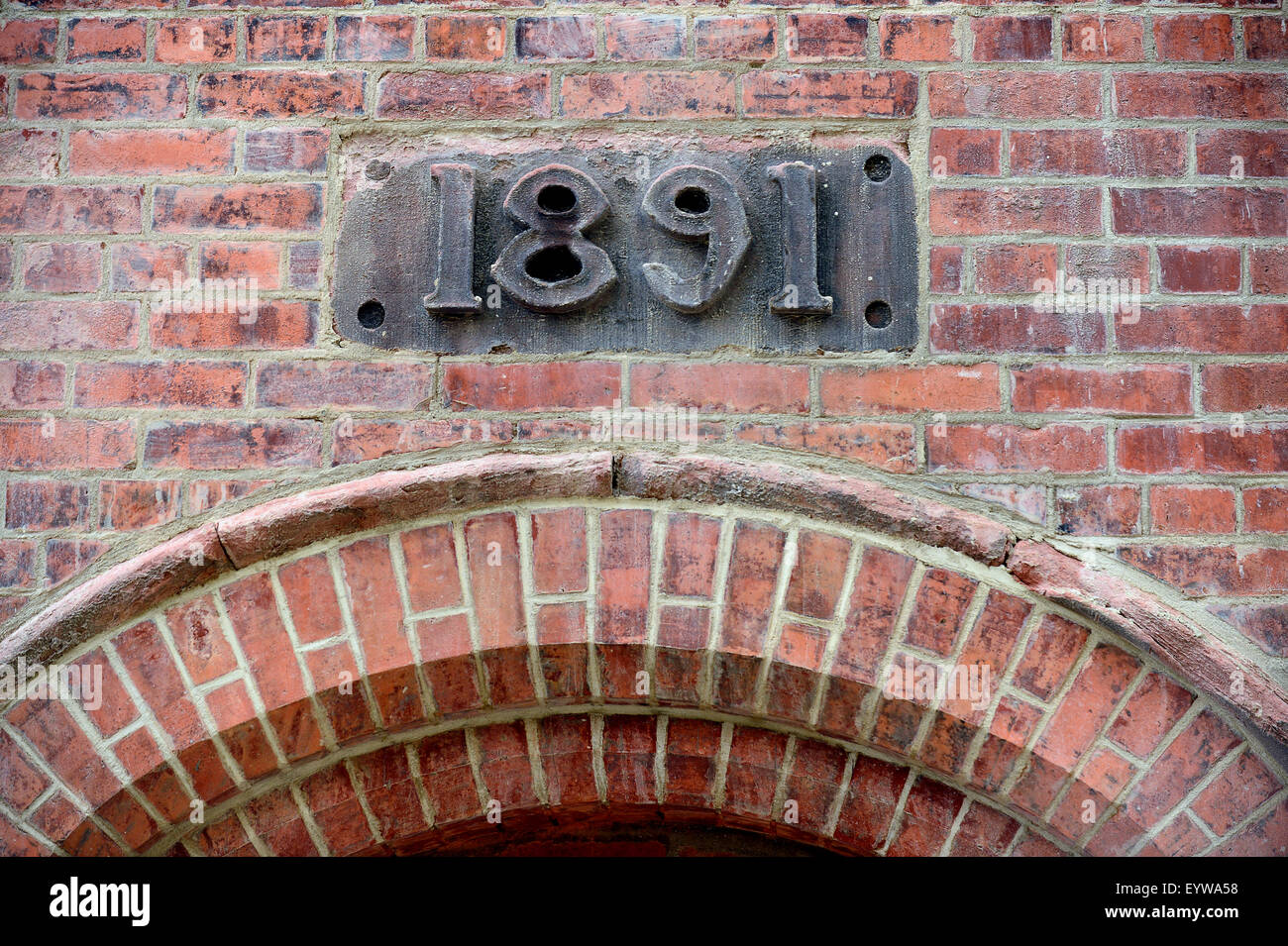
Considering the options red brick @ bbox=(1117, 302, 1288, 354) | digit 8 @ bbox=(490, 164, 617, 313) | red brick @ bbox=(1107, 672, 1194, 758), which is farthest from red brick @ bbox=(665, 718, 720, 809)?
red brick @ bbox=(1117, 302, 1288, 354)

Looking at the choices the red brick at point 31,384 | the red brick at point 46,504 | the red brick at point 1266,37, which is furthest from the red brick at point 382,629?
the red brick at point 1266,37

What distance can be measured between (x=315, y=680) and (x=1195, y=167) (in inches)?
68.2

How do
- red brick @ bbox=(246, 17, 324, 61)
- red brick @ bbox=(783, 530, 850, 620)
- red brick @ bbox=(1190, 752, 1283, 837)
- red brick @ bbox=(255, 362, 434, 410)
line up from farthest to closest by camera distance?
red brick @ bbox=(246, 17, 324, 61) → red brick @ bbox=(255, 362, 434, 410) → red brick @ bbox=(783, 530, 850, 620) → red brick @ bbox=(1190, 752, 1283, 837)

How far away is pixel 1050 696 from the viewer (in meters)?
1.84

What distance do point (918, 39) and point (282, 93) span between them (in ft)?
3.73

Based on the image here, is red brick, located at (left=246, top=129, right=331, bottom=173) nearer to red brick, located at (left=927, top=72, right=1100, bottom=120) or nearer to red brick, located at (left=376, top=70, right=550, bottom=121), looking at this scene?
red brick, located at (left=376, top=70, right=550, bottom=121)

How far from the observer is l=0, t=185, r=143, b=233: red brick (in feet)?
6.75

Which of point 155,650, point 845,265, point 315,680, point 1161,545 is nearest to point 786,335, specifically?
point 845,265

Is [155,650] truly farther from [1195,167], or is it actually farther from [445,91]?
[1195,167]

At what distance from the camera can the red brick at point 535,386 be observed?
6.51ft

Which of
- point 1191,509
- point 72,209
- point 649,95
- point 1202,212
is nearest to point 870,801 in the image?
point 1191,509

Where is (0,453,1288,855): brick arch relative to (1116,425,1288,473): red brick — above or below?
below

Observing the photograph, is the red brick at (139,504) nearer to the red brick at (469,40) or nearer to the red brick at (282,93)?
the red brick at (282,93)

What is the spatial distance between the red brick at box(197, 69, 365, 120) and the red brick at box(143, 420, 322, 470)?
567 mm
